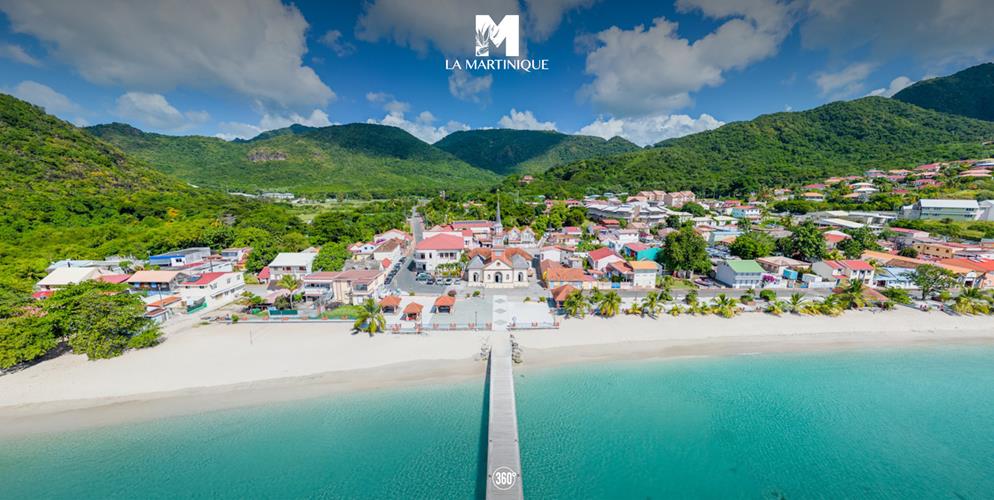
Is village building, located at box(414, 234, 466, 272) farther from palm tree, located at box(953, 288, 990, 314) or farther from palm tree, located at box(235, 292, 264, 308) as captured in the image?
palm tree, located at box(953, 288, 990, 314)

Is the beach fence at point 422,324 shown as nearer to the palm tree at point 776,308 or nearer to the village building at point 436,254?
the village building at point 436,254

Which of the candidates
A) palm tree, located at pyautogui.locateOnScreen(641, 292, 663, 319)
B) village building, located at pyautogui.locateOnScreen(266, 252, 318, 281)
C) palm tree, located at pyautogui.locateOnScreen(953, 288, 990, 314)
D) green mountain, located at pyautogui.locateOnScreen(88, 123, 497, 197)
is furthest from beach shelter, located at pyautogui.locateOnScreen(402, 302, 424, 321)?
green mountain, located at pyautogui.locateOnScreen(88, 123, 497, 197)

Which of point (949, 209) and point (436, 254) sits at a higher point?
point (949, 209)

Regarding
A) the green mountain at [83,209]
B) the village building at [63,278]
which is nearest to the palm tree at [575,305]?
the green mountain at [83,209]

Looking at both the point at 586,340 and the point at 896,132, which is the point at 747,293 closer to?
the point at 586,340

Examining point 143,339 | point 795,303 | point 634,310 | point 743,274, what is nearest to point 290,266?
point 143,339

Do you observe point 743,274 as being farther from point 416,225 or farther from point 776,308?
point 416,225
